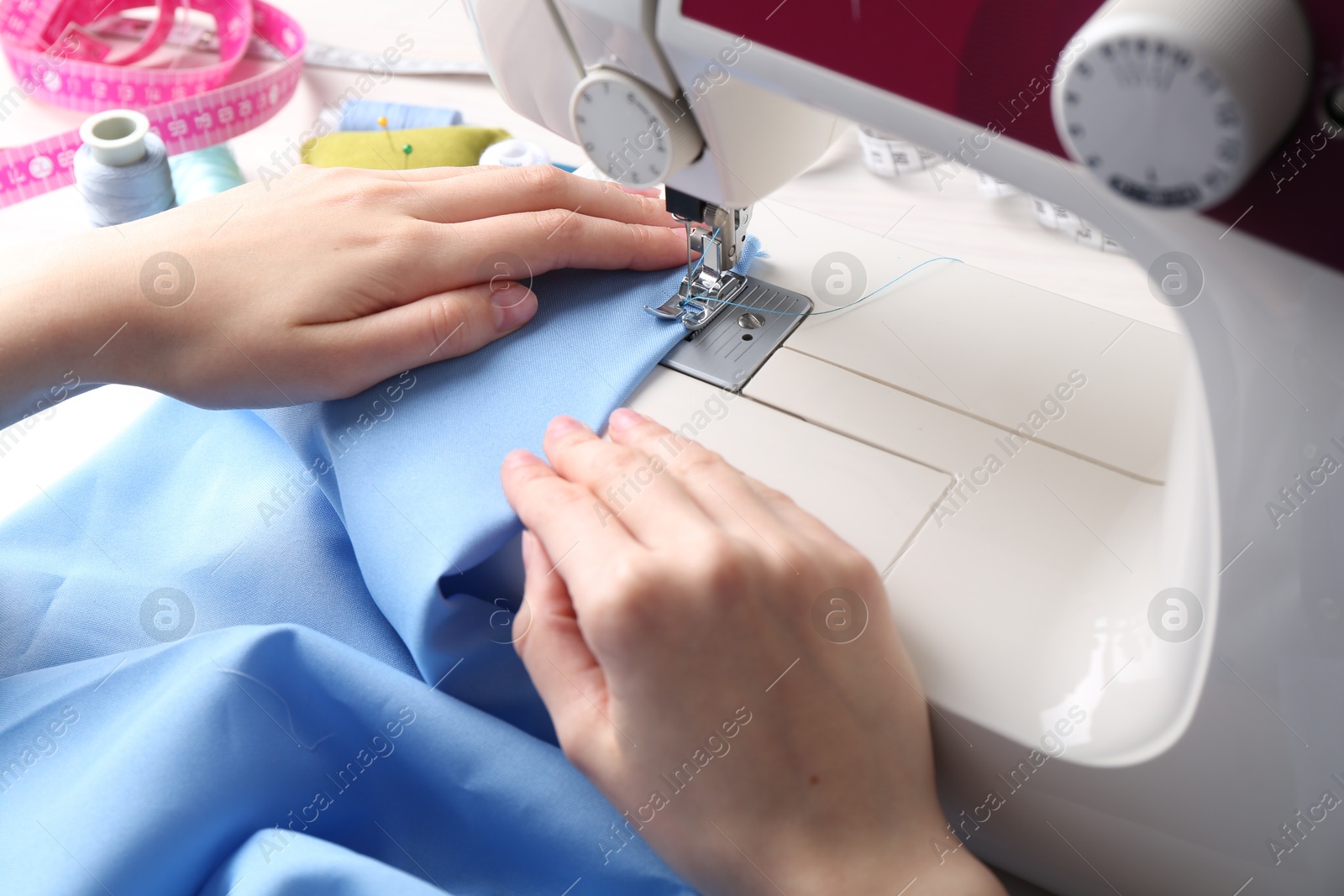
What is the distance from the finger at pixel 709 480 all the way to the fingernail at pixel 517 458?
0.07 m

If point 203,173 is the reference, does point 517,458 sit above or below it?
above

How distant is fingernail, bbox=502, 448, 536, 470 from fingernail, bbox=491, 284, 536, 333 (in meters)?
0.16

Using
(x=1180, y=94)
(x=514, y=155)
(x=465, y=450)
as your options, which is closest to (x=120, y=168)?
(x=514, y=155)

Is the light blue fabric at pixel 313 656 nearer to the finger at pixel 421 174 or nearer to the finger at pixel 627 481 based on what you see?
the finger at pixel 627 481

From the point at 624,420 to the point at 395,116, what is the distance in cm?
89

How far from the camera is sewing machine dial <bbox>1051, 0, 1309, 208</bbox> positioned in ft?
1.46

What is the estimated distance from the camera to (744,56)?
2.23ft

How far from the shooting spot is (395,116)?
1.50m

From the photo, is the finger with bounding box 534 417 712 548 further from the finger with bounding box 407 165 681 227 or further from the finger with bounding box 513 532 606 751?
the finger with bounding box 407 165 681 227

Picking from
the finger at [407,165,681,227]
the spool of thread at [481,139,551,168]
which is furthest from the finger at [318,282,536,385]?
the spool of thread at [481,139,551,168]

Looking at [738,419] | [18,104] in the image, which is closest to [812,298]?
[738,419]

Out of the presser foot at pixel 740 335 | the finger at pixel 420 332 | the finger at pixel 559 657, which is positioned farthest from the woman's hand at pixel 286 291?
the finger at pixel 559 657

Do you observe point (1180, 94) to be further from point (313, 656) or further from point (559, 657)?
point (313, 656)

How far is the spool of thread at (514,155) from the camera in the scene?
4.34 feet
